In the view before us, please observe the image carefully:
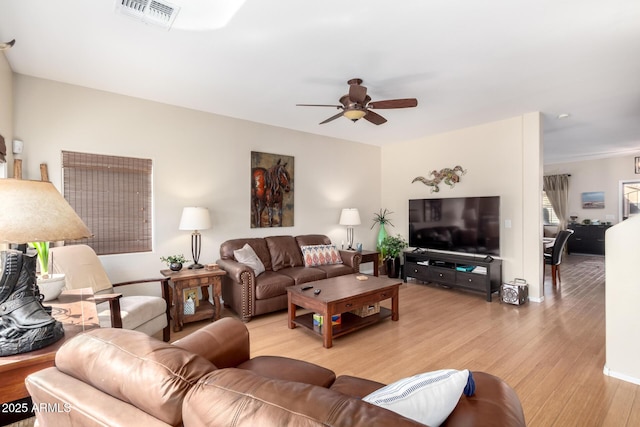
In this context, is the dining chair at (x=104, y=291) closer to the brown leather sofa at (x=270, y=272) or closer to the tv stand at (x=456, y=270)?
the brown leather sofa at (x=270, y=272)

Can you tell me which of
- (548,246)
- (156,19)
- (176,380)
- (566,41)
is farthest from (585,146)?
(176,380)

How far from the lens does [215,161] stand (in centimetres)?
417

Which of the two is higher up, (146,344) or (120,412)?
(146,344)

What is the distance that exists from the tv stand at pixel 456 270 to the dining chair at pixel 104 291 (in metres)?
3.82

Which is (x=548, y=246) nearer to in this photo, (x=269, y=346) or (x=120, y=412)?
(x=269, y=346)

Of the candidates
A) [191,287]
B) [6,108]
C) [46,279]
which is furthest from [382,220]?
[6,108]

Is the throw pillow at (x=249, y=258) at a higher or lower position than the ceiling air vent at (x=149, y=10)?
lower

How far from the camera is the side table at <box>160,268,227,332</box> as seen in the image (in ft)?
10.5

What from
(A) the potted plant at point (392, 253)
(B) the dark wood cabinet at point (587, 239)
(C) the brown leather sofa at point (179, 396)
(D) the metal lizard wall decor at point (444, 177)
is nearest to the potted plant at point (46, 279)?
(C) the brown leather sofa at point (179, 396)

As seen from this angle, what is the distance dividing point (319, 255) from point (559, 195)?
7.69 metres

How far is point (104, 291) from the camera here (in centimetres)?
287

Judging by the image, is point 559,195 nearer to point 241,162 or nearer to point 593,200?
point 593,200

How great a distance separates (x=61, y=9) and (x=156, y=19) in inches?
23.8

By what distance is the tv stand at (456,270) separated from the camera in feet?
14.2
